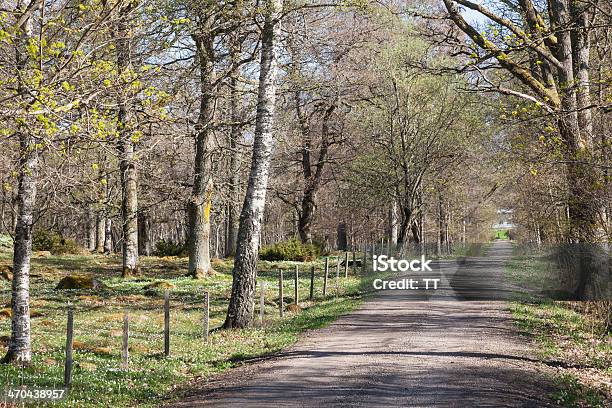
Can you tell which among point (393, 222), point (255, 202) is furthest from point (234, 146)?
point (393, 222)

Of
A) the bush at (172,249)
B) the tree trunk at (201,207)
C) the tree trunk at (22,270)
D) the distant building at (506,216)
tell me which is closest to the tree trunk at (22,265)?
the tree trunk at (22,270)

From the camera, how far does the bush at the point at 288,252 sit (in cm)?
3700

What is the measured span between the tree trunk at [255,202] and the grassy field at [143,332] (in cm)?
57

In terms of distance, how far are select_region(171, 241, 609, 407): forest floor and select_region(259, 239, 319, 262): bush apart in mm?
20991

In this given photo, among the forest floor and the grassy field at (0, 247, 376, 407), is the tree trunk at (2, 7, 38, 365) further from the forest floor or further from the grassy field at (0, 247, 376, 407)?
the forest floor

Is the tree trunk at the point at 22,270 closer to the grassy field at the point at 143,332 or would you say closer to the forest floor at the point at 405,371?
the grassy field at the point at 143,332

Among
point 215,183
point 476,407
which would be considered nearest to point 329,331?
point 476,407

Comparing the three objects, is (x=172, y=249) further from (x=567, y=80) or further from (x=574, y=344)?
(x=574, y=344)

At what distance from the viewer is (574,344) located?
521 inches

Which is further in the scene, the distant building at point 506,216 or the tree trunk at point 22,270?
the distant building at point 506,216

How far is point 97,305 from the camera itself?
18250 mm

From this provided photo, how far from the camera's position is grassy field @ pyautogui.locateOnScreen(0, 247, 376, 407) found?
9.62 m

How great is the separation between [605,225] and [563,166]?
250cm

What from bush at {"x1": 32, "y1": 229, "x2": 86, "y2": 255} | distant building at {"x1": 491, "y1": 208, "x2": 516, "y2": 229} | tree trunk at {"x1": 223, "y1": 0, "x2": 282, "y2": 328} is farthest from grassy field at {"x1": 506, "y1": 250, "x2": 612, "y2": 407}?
bush at {"x1": 32, "y1": 229, "x2": 86, "y2": 255}
